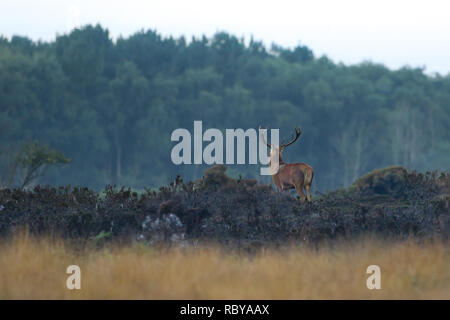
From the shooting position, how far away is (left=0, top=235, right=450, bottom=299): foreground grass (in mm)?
7637

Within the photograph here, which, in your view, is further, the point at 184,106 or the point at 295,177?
the point at 184,106

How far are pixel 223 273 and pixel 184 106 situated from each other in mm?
53965

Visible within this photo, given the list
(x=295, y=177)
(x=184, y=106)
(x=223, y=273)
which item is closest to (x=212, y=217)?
Answer: (x=295, y=177)

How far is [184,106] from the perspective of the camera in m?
61.7

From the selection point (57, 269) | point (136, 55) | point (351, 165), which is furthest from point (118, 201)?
point (136, 55)

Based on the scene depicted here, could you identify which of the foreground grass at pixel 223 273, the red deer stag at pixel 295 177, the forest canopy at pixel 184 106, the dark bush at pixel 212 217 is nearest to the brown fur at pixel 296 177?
the red deer stag at pixel 295 177

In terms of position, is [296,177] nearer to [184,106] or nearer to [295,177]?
[295,177]

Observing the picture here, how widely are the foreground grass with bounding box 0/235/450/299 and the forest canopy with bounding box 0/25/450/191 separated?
3922cm

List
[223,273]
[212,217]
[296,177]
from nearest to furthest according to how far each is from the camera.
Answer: [223,273] < [212,217] < [296,177]

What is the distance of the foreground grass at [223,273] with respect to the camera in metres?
7.64

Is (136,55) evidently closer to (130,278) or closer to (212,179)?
(212,179)

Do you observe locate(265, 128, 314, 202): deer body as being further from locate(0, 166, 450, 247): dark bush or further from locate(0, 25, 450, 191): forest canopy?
locate(0, 25, 450, 191): forest canopy

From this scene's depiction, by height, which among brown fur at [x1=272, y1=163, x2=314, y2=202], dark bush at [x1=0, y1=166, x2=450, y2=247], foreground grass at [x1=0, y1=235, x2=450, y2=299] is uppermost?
brown fur at [x1=272, y1=163, x2=314, y2=202]

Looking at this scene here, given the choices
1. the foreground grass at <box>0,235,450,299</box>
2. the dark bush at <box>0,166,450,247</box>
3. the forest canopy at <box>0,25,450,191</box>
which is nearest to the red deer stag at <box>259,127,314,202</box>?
the dark bush at <box>0,166,450,247</box>
